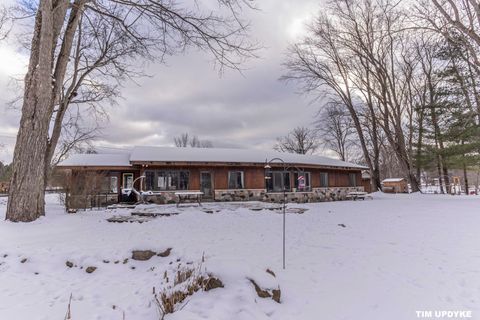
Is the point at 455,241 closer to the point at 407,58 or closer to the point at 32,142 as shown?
the point at 32,142

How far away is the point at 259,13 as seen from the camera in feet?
23.2

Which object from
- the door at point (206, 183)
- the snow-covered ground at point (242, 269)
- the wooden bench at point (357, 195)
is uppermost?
the door at point (206, 183)

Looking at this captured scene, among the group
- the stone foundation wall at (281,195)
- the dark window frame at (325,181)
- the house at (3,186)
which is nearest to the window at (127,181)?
the stone foundation wall at (281,195)

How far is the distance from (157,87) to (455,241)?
11271 mm

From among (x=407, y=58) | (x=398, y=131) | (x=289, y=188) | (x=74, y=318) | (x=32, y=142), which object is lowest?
(x=74, y=318)

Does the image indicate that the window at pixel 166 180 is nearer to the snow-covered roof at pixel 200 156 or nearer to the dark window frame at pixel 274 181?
the snow-covered roof at pixel 200 156

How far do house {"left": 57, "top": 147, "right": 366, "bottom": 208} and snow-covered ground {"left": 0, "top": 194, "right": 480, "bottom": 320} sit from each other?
7.37 m

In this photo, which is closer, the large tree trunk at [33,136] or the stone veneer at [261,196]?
the large tree trunk at [33,136]

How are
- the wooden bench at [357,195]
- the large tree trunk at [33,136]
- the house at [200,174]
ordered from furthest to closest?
the wooden bench at [357,195] → the house at [200,174] → the large tree trunk at [33,136]

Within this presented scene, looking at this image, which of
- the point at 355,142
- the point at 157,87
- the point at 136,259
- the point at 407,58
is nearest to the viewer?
the point at 136,259

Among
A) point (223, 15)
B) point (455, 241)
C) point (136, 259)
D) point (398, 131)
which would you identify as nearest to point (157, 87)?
point (223, 15)

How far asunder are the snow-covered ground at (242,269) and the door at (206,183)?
8.16 metres

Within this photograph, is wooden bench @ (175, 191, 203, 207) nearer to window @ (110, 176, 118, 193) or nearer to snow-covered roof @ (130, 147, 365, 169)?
snow-covered roof @ (130, 147, 365, 169)

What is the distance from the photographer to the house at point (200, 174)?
48.3 ft
